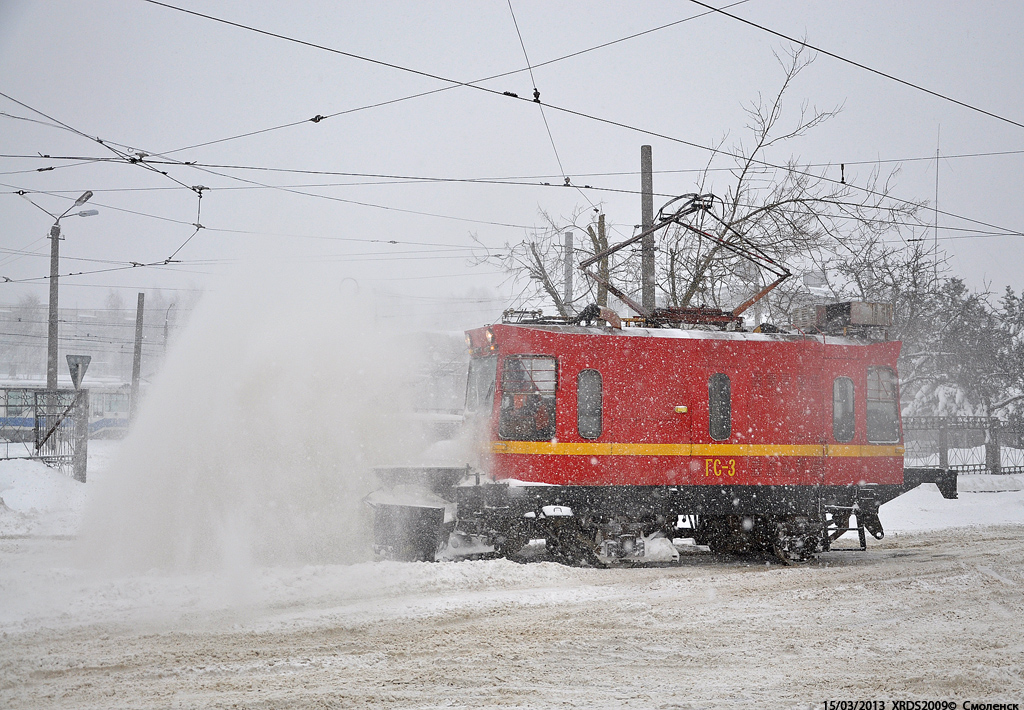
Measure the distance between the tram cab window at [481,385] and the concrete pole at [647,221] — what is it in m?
5.12

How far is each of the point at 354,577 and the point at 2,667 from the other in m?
3.73

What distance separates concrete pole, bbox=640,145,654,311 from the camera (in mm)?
15145

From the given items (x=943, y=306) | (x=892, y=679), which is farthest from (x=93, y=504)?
(x=943, y=306)

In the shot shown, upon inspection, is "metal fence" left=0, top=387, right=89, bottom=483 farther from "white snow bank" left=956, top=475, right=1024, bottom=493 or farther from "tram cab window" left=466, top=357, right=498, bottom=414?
"white snow bank" left=956, top=475, right=1024, bottom=493

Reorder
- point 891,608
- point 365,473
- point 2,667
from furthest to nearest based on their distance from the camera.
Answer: point 365,473, point 891,608, point 2,667

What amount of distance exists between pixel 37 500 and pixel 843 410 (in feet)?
51.6

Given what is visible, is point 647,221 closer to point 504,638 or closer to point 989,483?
point 504,638

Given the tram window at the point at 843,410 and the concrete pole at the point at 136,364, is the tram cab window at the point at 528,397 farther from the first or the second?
the concrete pole at the point at 136,364

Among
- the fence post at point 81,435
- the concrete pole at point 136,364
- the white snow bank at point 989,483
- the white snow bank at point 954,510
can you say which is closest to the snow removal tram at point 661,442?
the white snow bank at point 954,510

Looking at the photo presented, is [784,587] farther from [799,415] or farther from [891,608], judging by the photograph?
[799,415]

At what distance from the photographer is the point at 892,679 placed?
5707 mm

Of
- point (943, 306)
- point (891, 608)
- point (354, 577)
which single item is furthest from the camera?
point (943, 306)

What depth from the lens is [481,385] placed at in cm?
1124

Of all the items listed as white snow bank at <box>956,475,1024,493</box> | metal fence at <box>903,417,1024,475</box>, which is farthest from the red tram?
metal fence at <box>903,417,1024,475</box>
